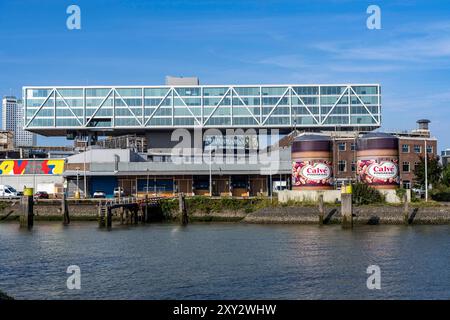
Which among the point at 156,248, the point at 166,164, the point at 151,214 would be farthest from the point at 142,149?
the point at 156,248

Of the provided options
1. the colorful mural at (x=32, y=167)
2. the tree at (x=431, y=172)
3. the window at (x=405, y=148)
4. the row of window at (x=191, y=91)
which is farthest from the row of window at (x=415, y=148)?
the colorful mural at (x=32, y=167)

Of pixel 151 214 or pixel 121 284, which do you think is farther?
pixel 151 214

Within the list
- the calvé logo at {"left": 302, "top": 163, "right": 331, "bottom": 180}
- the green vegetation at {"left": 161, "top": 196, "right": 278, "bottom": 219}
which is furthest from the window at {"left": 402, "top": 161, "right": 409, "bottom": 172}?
the green vegetation at {"left": 161, "top": 196, "right": 278, "bottom": 219}

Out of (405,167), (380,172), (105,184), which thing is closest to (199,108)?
(105,184)

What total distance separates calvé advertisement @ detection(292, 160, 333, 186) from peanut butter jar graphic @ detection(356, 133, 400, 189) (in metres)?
4.31

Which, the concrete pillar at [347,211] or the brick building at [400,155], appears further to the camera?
the brick building at [400,155]

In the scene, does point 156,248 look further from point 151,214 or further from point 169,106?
point 169,106

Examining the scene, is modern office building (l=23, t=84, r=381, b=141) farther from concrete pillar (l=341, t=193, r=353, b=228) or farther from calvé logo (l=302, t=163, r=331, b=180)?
concrete pillar (l=341, t=193, r=353, b=228)

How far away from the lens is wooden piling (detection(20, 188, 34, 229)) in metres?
66.4

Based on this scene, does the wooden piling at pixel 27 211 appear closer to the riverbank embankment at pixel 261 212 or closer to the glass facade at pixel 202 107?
the riverbank embankment at pixel 261 212

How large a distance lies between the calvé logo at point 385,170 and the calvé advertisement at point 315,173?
5.09 m

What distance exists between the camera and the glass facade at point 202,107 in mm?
127500

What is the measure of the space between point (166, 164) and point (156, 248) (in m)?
48.4

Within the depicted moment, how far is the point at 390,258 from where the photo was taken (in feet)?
128
